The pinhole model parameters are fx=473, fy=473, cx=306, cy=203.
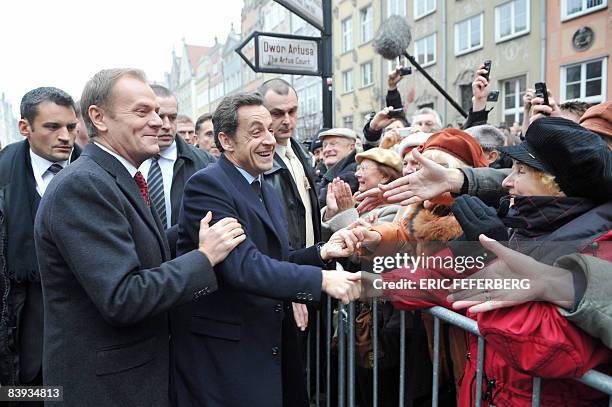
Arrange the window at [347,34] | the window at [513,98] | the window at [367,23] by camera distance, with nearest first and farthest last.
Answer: the window at [513,98] → the window at [367,23] → the window at [347,34]

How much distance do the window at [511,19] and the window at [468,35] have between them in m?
0.91

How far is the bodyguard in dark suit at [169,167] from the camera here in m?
3.47

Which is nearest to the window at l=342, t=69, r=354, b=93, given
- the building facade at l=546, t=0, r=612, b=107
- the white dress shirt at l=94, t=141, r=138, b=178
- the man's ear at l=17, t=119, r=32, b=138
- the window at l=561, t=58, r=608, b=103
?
the building facade at l=546, t=0, r=612, b=107

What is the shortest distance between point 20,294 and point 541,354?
2.70m

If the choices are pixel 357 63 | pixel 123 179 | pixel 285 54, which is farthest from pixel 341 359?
pixel 357 63

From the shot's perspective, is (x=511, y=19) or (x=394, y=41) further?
(x=511, y=19)

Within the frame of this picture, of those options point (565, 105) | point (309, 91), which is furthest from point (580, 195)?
point (309, 91)

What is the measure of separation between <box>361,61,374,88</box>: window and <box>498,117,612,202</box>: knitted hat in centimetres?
2586

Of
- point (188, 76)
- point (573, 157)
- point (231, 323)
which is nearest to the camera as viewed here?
point (573, 157)

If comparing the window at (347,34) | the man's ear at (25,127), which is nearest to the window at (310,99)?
the window at (347,34)

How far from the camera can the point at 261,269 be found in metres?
1.96

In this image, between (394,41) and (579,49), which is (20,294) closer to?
(394,41)

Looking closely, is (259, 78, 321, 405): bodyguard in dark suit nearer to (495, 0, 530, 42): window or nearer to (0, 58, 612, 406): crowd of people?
(0, 58, 612, 406): crowd of people

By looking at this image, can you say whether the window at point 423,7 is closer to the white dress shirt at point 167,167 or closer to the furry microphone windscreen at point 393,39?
the furry microphone windscreen at point 393,39
